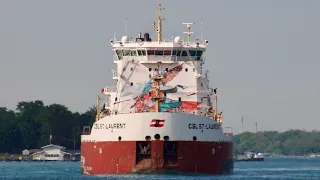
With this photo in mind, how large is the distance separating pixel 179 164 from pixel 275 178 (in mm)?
10515

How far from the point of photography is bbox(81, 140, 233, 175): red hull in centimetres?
9112

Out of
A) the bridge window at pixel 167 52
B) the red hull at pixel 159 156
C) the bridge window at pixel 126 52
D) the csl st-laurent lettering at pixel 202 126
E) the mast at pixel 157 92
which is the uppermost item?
the bridge window at pixel 126 52

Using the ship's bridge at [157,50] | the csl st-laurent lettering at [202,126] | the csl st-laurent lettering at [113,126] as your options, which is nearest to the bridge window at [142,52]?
the ship's bridge at [157,50]

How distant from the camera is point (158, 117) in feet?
296

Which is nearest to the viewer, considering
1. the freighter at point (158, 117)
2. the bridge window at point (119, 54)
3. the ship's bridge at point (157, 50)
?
the freighter at point (158, 117)

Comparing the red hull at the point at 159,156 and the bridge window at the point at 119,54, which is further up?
the bridge window at the point at 119,54

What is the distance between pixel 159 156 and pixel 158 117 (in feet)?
10.6

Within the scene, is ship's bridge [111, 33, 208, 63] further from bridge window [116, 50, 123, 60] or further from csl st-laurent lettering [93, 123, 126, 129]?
csl st-laurent lettering [93, 123, 126, 129]

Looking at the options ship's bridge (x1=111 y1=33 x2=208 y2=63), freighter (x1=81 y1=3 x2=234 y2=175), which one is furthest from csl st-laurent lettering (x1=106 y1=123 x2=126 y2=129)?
ship's bridge (x1=111 y1=33 x2=208 y2=63)

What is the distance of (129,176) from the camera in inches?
3556

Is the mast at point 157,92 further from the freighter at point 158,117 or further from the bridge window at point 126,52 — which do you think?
the bridge window at point 126,52

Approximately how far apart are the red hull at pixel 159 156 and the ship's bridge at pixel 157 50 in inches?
388

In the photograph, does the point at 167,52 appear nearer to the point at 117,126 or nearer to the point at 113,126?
the point at 113,126

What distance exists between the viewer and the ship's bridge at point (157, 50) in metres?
101
